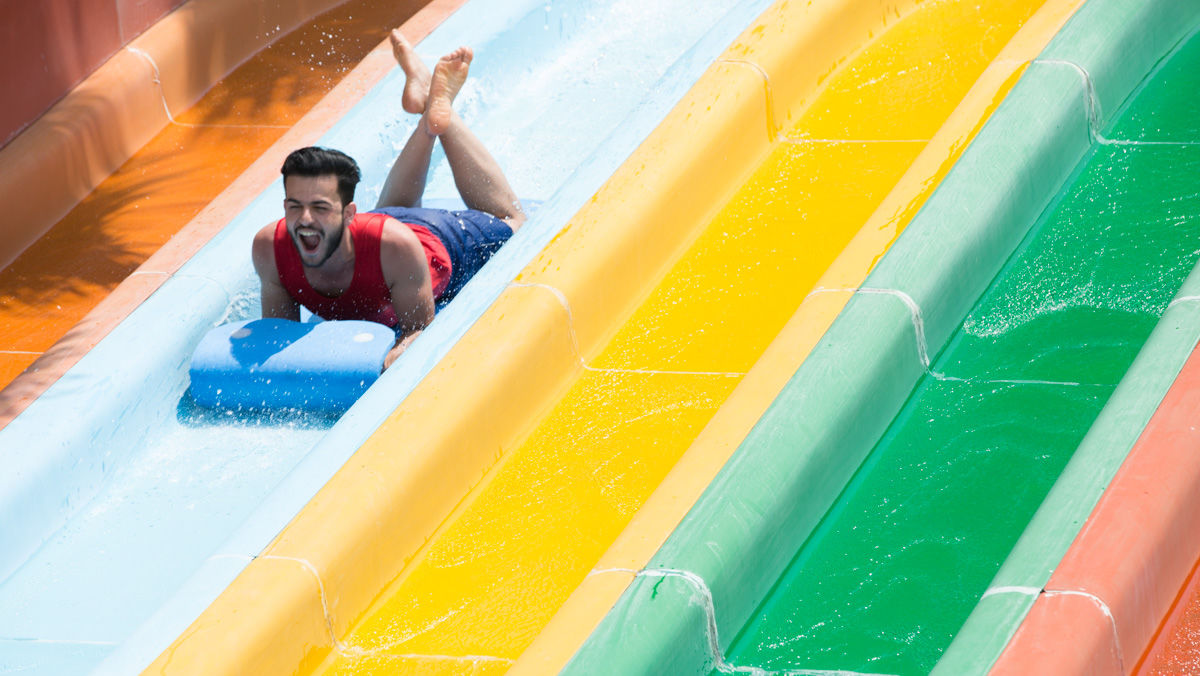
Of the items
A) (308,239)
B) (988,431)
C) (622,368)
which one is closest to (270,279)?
(308,239)

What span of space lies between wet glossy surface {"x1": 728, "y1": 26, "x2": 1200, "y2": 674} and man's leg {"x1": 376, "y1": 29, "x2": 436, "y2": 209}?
203cm

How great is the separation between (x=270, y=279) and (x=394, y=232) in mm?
408

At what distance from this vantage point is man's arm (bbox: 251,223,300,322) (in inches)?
182

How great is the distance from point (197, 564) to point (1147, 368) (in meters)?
2.30

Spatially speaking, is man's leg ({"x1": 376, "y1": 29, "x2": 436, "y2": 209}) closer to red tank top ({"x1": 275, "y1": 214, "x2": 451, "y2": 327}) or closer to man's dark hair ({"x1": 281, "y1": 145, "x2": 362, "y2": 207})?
red tank top ({"x1": 275, "y1": 214, "x2": 451, "y2": 327})

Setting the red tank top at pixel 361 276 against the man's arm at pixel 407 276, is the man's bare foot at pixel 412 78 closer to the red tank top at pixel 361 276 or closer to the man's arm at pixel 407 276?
the red tank top at pixel 361 276

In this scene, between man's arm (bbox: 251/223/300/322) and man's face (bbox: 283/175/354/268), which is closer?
man's face (bbox: 283/175/354/268)

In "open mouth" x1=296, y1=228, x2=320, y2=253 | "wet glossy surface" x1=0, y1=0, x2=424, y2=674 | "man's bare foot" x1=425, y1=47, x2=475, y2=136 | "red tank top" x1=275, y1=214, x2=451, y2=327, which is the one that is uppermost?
"man's bare foot" x1=425, y1=47, x2=475, y2=136

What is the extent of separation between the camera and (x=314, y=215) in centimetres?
446

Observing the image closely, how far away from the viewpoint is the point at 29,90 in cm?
619

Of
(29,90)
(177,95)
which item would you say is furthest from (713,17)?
(29,90)

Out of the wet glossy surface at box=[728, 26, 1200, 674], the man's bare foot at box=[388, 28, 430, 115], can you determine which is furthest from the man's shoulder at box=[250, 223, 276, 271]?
the wet glossy surface at box=[728, 26, 1200, 674]

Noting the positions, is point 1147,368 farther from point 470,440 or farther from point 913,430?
point 470,440

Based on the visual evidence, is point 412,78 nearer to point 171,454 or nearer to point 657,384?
point 171,454
